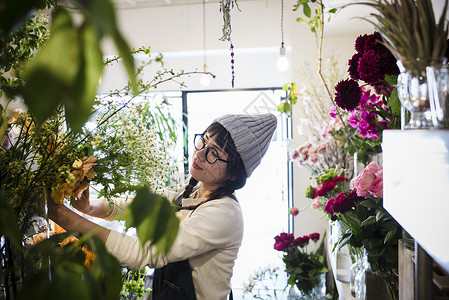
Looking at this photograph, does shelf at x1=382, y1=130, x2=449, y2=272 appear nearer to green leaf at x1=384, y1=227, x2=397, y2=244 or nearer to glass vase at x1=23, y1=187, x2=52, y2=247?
green leaf at x1=384, y1=227, x2=397, y2=244

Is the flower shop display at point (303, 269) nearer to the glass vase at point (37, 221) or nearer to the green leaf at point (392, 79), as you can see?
the green leaf at point (392, 79)

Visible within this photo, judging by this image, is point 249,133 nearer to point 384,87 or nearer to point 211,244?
point 211,244

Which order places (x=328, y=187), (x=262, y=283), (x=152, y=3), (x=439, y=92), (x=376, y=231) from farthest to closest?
(x=152, y=3)
(x=262, y=283)
(x=328, y=187)
(x=376, y=231)
(x=439, y=92)

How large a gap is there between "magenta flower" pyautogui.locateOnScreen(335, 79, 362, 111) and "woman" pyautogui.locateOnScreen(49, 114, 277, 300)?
1.44 feet

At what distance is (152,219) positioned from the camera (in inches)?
9.5

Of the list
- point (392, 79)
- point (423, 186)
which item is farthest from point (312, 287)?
point (423, 186)

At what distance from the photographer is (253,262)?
5051mm

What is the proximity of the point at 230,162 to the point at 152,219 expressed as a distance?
1254 millimetres

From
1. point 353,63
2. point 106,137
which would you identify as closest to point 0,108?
point 106,137

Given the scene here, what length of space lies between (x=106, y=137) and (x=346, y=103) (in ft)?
2.10

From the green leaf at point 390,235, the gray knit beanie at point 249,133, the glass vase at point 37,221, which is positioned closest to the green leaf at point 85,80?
the glass vase at point 37,221

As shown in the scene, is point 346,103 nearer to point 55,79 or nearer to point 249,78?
point 55,79

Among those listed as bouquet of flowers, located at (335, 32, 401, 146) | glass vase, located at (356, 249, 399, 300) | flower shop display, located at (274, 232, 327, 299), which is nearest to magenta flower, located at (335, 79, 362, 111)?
bouquet of flowers, located at (335, 32, 401, 146)

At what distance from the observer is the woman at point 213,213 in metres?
1.33
